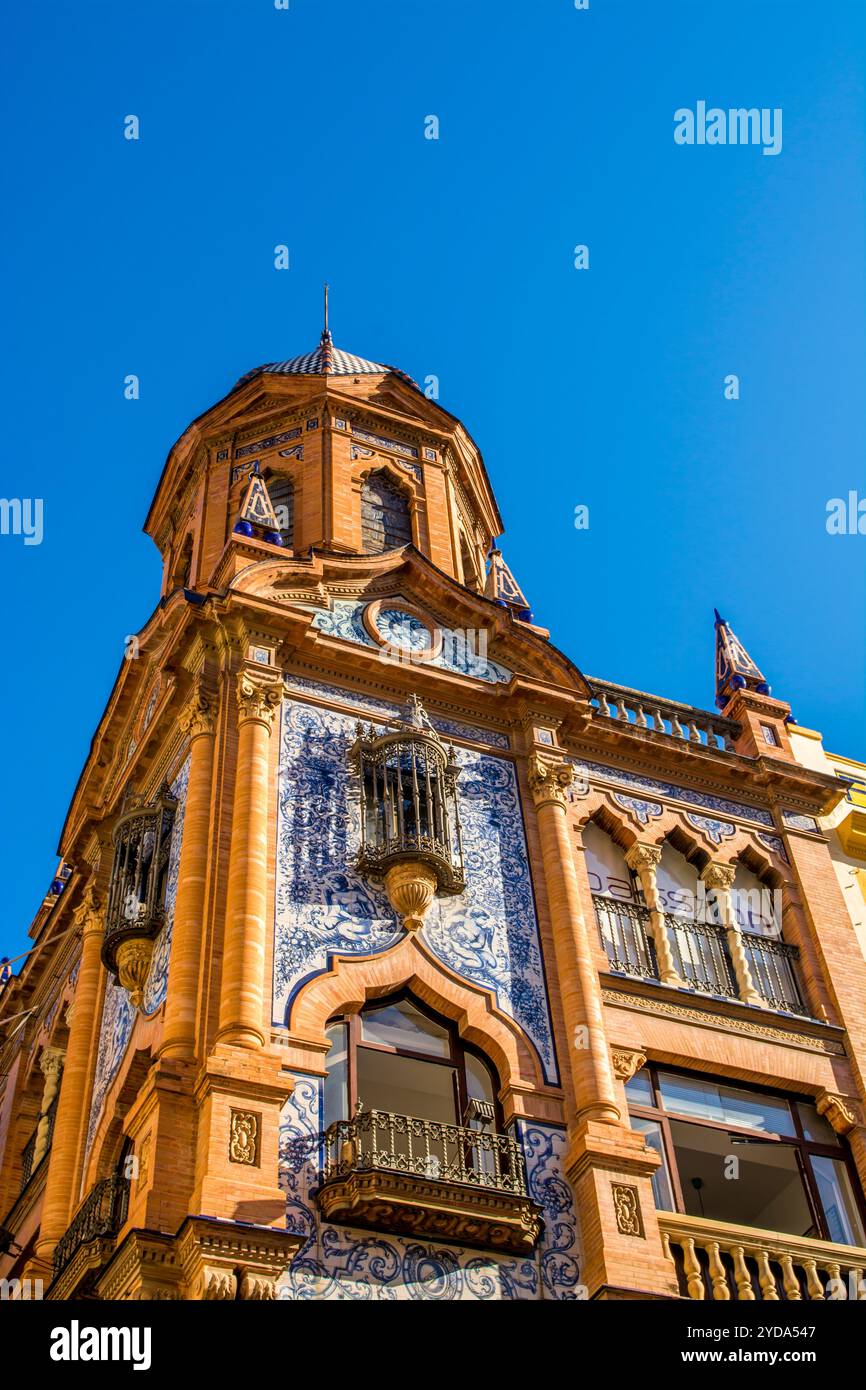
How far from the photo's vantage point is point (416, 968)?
1948 cm

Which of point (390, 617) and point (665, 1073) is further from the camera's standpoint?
point (390, 617)

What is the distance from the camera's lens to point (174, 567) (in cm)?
2914

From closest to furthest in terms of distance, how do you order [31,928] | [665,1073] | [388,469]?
[665,1073] → [388,469] → [31,928]

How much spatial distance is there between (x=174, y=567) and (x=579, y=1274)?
1560 centimetres

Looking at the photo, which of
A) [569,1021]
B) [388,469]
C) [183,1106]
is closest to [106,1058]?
[183,1106]

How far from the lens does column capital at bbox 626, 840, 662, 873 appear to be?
2295 cm

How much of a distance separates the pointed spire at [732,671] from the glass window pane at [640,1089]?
326 inches

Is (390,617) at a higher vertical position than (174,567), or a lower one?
lower

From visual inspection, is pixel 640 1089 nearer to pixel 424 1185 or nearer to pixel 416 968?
pixel 416 968

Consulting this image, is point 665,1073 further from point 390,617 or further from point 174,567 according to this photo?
point 174,567

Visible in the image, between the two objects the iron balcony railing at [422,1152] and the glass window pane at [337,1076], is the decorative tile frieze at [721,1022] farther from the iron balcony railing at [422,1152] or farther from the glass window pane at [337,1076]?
the glass window pane at [337,1076]

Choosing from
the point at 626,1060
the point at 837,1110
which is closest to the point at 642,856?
the point at 626,1060

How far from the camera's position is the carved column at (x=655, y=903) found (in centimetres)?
2161

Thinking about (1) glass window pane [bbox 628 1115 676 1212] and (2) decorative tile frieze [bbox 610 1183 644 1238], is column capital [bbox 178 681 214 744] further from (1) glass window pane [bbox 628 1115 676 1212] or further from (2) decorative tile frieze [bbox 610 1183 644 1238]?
(2) decorative tile frieze [bbox 610 1183 644 1238]
